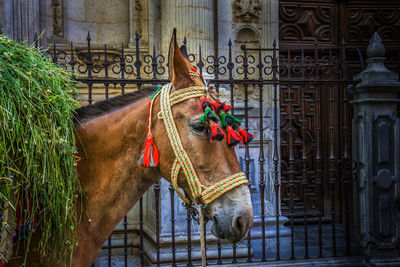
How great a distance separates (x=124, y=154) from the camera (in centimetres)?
194

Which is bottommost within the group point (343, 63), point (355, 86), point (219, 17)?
point (355, 86)

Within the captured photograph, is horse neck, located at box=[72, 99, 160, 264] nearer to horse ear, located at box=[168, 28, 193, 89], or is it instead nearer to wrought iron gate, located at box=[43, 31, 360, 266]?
horse ear, located at box=[168, 28, 193, 89]

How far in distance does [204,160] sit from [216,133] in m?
0.15

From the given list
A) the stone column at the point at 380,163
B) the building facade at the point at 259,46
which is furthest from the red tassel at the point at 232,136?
the stone column at the point at 380,163

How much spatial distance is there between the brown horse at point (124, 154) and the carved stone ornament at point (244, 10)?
13.2ft

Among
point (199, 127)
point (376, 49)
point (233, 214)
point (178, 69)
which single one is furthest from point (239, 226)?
point (376, 49)

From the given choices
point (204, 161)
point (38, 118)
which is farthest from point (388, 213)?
point (38, 118)

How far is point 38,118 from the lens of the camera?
1771 mm

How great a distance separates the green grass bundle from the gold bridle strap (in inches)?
19.5

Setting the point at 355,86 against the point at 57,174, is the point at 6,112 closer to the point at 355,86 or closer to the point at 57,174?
the point at 57,174

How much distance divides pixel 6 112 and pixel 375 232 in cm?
403

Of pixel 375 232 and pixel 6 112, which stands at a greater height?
pixel 6 112

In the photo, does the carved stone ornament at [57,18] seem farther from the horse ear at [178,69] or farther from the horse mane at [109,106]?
the horse ear at [178,69]

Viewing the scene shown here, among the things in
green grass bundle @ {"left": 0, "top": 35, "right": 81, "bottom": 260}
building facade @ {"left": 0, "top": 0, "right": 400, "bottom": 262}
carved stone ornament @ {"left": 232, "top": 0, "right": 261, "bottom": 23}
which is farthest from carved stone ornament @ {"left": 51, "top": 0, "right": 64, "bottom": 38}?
green grass bundle @ {"left": 0, "top": 35, "right": 81, "bottom": 260}
